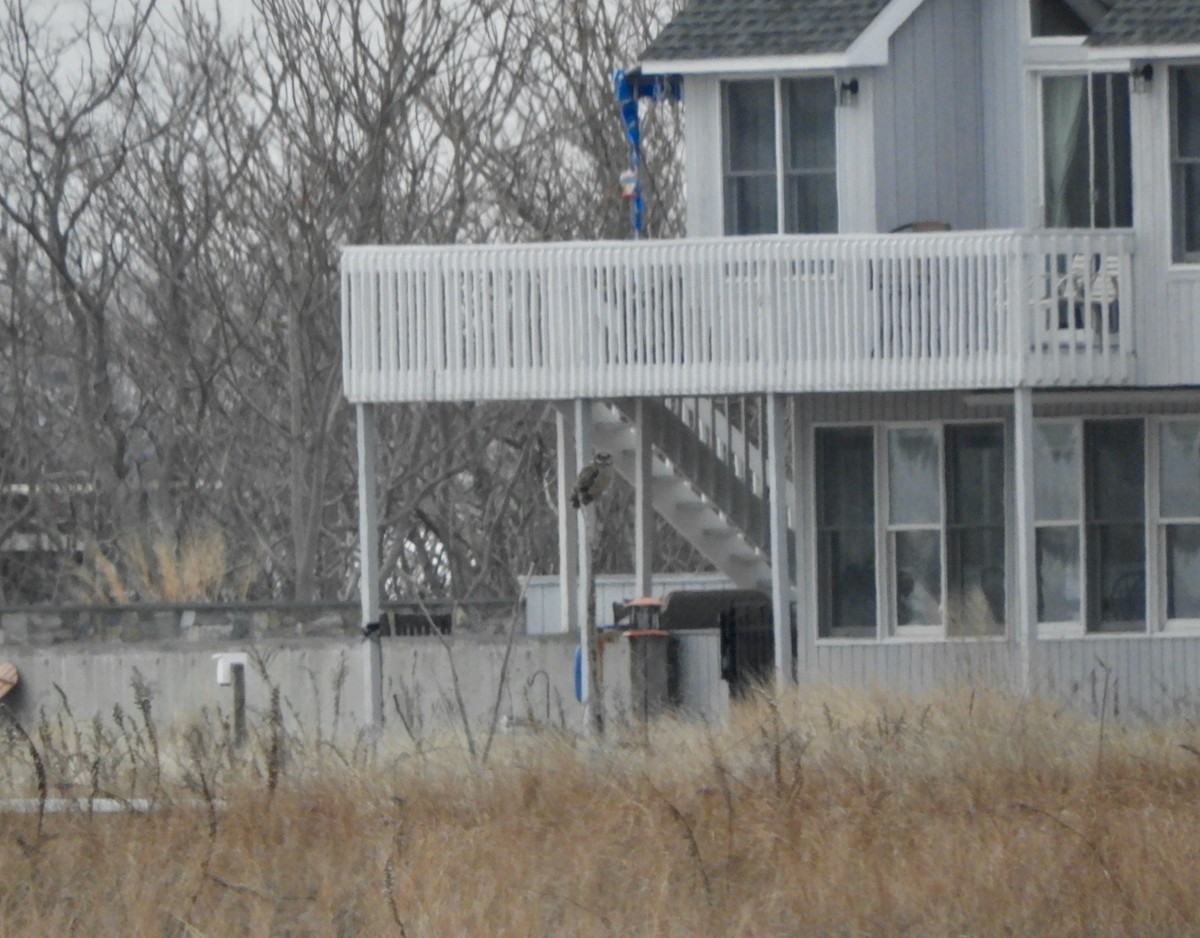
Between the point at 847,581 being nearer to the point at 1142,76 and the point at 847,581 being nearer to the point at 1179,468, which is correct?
the point at 1179,468

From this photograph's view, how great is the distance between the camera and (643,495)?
22781 mm

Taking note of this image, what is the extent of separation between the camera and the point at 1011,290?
19938mm

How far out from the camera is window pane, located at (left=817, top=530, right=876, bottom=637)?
2141 centimetres

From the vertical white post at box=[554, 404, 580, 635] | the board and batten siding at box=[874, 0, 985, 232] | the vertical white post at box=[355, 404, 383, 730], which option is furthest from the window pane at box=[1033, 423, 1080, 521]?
the vertical white post at box=[355, 404, 383, 730]

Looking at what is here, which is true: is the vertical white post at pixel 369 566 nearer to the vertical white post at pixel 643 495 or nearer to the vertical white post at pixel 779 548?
the vertical white post at pixel 643 495

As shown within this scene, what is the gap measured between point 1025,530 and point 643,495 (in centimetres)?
417

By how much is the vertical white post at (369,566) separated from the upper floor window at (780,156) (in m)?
3.87

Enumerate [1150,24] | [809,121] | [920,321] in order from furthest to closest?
[809,121] → [1150,24] → [920,321]

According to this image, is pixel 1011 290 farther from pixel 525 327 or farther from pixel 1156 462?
pixel 525 327

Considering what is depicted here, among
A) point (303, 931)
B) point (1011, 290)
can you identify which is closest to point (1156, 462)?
point (1011, 290)

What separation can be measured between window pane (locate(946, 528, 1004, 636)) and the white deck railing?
1.86 metres

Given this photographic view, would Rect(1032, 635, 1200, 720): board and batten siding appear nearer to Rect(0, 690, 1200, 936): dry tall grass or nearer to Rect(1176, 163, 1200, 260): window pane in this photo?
Rect(1176, 163, 1200, 260): window pane

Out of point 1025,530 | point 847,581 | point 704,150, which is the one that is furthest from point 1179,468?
point 704,150

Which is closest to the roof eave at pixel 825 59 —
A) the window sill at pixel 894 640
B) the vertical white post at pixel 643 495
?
the vertical white post at pixel 643 495
